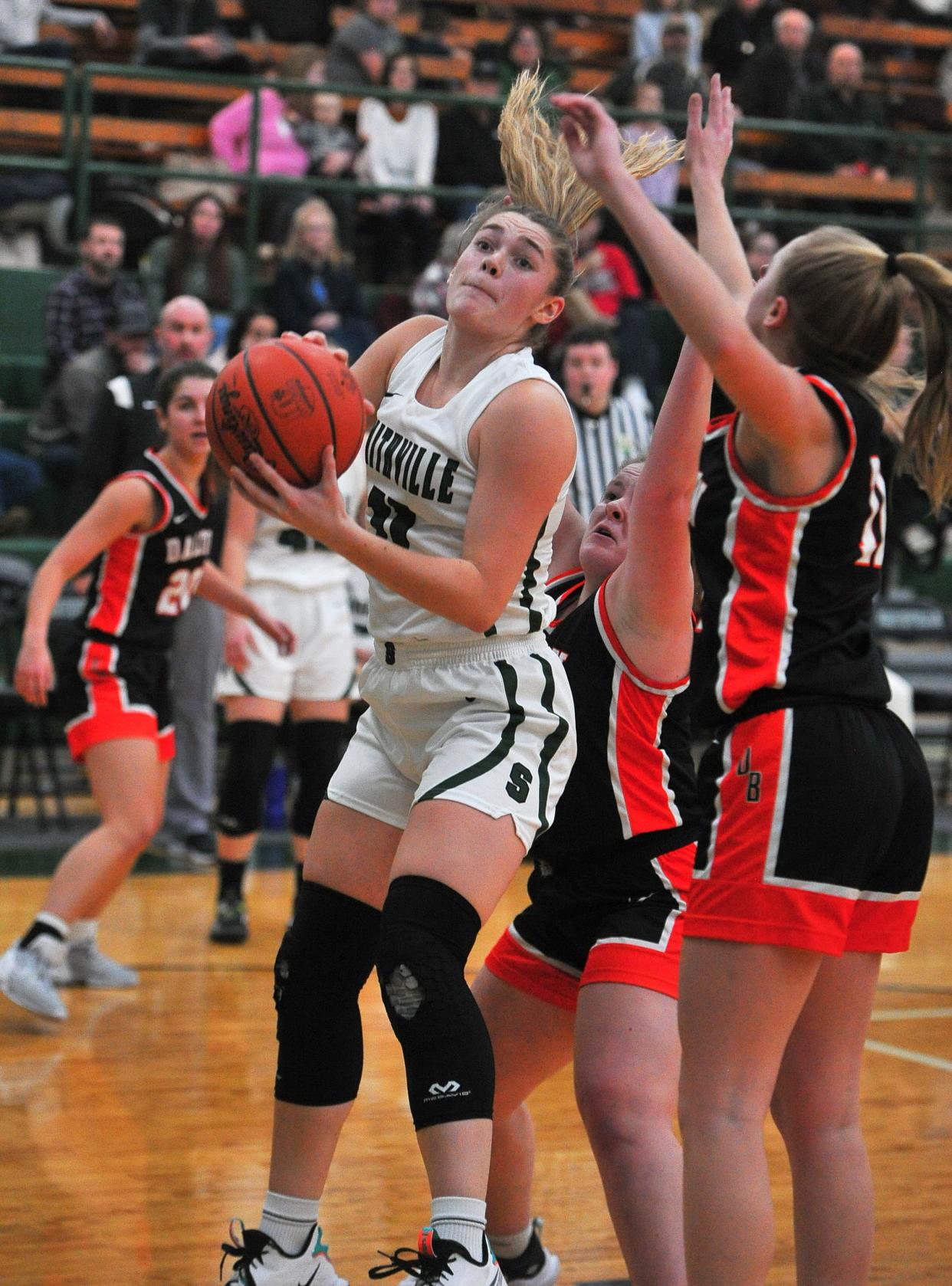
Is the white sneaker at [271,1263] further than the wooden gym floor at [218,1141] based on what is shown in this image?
No

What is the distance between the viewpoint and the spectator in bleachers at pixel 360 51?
1123cm

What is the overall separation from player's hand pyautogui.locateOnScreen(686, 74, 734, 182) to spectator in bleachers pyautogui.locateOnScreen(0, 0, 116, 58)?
8.80 m

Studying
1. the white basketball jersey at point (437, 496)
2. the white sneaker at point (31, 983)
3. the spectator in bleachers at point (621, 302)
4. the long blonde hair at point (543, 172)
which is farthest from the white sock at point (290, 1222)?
the spectator in bleachers at point (621, 302)

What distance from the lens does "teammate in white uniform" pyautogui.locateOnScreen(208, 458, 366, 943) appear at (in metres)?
5.97

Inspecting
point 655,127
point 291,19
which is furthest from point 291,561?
point 291,19

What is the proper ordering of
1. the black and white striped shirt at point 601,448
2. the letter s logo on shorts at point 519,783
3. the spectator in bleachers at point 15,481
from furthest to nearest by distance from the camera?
the spectator in bleachers at point 15,481, the black and white striped shirt at point 601,448, the letter s logo on shorts at point 519,783

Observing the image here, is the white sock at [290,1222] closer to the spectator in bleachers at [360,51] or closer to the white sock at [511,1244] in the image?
the white sock at [511,1244]

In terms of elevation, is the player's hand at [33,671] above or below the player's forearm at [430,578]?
below

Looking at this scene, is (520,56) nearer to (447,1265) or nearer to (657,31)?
(657,31)

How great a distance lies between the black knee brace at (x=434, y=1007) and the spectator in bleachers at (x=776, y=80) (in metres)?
10.5

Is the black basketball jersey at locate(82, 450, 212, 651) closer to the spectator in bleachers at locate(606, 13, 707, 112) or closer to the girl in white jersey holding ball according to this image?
the girl in white jersey holding ball

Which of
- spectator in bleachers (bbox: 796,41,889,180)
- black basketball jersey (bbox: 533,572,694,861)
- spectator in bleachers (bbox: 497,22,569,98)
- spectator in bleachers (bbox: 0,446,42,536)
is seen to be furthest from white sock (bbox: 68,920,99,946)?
spectator in bleachers (bbox: 796,41,889,180)

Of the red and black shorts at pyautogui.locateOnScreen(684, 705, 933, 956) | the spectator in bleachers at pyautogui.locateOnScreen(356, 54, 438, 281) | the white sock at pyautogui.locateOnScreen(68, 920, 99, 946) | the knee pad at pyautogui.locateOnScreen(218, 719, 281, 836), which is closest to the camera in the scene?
the red and black shorts at pyautogui.locateOnScreen(684, 705, 933, 956)

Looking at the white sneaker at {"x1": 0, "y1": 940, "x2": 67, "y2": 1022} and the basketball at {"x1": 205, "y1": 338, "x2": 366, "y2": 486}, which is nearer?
the basketball at {"x1": 205, "y1": 338, "x2": 366, "y2": 486}
